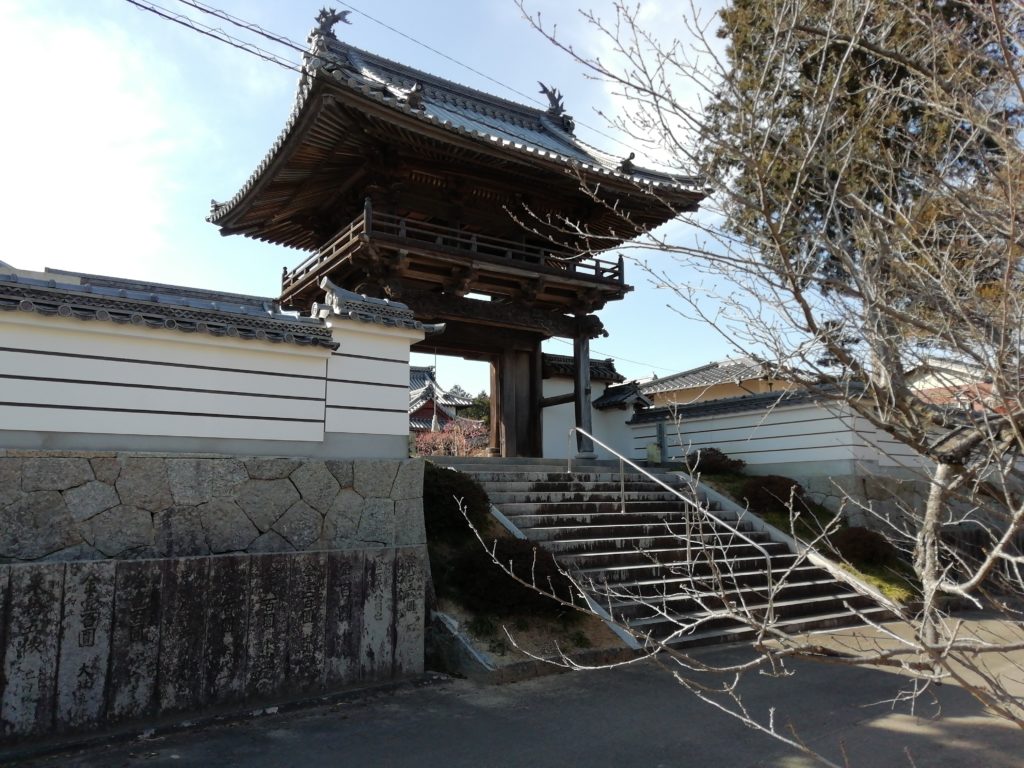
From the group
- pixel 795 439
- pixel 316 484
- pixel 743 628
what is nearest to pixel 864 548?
pixel 795 439

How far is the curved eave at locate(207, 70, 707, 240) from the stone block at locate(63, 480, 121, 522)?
5.81 m

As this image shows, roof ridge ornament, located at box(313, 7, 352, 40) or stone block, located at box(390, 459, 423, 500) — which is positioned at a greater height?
roof ridge ornament, located at box(313, 7, 352, 40)

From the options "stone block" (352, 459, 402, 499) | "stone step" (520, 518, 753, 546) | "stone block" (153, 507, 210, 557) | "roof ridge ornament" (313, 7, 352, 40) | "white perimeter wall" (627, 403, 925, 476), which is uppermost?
"roof ridge ornament" (313, 7, 352, 40)

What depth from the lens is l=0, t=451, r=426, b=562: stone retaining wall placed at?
5.14 metres

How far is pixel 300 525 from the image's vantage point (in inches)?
245

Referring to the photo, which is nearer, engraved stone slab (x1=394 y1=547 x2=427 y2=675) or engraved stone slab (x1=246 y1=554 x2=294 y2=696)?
engraved stone slab (x1=246 y1=554 x2=294 y2=696)

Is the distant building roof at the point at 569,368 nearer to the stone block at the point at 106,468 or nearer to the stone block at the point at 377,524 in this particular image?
the stone block at the point at 377,524

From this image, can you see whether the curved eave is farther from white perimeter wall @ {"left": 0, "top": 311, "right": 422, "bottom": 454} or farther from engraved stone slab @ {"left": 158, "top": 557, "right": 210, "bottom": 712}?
engraved stone slab @ {"left": 158, "top": 557, "right": 210, "bottom": 712}

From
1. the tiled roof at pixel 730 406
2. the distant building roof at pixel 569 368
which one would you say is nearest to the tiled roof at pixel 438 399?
the distant building roof at pixel 569 368

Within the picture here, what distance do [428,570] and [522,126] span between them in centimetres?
1207

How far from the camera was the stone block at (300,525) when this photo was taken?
242 inches

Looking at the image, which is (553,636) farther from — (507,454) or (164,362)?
(507,454)

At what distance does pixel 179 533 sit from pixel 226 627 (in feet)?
3.17

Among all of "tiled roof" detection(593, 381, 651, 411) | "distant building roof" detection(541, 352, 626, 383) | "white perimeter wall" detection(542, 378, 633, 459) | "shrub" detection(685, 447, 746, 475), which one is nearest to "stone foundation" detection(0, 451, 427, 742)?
"shrub" detection(685, 447, 746, 475)
